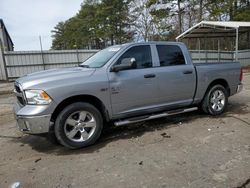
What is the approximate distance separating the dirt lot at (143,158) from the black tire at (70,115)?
0.43ft

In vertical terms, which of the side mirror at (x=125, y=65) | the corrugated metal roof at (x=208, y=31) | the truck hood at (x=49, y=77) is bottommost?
the truck hood at (x=49, y=77)

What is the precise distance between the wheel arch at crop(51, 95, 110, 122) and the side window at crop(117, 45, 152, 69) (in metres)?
1.04

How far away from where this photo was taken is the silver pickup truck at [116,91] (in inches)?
165

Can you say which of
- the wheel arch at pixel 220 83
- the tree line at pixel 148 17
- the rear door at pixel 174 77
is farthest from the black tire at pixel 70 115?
the tree line at pixel 148 17

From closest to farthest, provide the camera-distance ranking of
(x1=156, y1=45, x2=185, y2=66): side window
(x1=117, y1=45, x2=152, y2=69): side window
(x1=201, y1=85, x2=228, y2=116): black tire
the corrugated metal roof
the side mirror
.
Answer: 1. the side mirror
2. (x1=117, y1=45, x2=152, y2=69): side window
3. (x1=156, y1=45, x2=185, y2=66): side window
4. (x1=201, y1=85, x2=228, y2=116): black tire
5. the corrugated metal roof

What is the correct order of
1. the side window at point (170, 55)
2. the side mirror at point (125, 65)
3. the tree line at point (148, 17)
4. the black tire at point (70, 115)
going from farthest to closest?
the tree line at point (148, 17) < the side window at point (170, 55) < the side mirror at point (125, 65) < the black tire at point (70, 115)

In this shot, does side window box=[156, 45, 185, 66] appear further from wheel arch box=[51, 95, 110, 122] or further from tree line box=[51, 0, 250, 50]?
tree line box=[51, 0, 250, 50]

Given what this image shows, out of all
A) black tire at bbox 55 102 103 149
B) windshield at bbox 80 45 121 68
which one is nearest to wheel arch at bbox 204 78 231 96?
windshield at bbox 80 45 121 68

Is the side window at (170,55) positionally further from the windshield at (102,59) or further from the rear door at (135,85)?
the windshield at (102,59)

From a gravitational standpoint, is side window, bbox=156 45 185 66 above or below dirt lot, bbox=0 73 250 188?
above

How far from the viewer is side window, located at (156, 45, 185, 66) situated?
5470mm

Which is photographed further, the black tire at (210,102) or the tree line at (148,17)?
the tree line at (148,17)

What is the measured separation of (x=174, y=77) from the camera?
5.45 metres

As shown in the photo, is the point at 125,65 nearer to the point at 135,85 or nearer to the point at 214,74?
the point at 135,85
